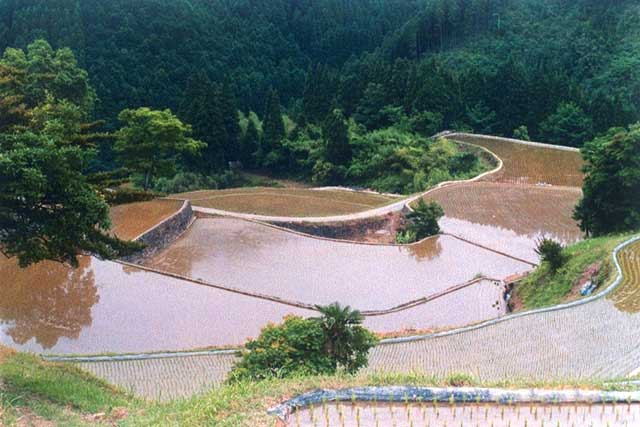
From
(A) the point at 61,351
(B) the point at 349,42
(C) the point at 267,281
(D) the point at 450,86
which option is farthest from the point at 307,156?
(B) the point at 349,42

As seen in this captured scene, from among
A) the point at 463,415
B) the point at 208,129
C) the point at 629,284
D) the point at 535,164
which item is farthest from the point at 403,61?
the point at 463,415

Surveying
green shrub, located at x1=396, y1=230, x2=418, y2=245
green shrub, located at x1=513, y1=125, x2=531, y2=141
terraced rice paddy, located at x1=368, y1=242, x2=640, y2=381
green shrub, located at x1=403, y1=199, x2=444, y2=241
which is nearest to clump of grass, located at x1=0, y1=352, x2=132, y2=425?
terraced rice paddy, located at x1=368, y1=242, x2=640, y2=381

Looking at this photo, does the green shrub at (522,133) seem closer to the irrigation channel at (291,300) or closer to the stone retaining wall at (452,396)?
the irrigation channel at (291,300)

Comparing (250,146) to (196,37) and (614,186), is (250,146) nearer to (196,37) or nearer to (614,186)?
(196,37)

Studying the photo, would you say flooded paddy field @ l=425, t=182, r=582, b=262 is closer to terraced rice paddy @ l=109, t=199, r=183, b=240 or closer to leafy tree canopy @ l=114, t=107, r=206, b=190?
terraced rice paddy @ l=109, t=199, r=183, b=240

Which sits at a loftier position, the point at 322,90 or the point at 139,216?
the point at 322,90

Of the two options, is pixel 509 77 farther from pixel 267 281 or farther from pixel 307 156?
pixel 267 281
